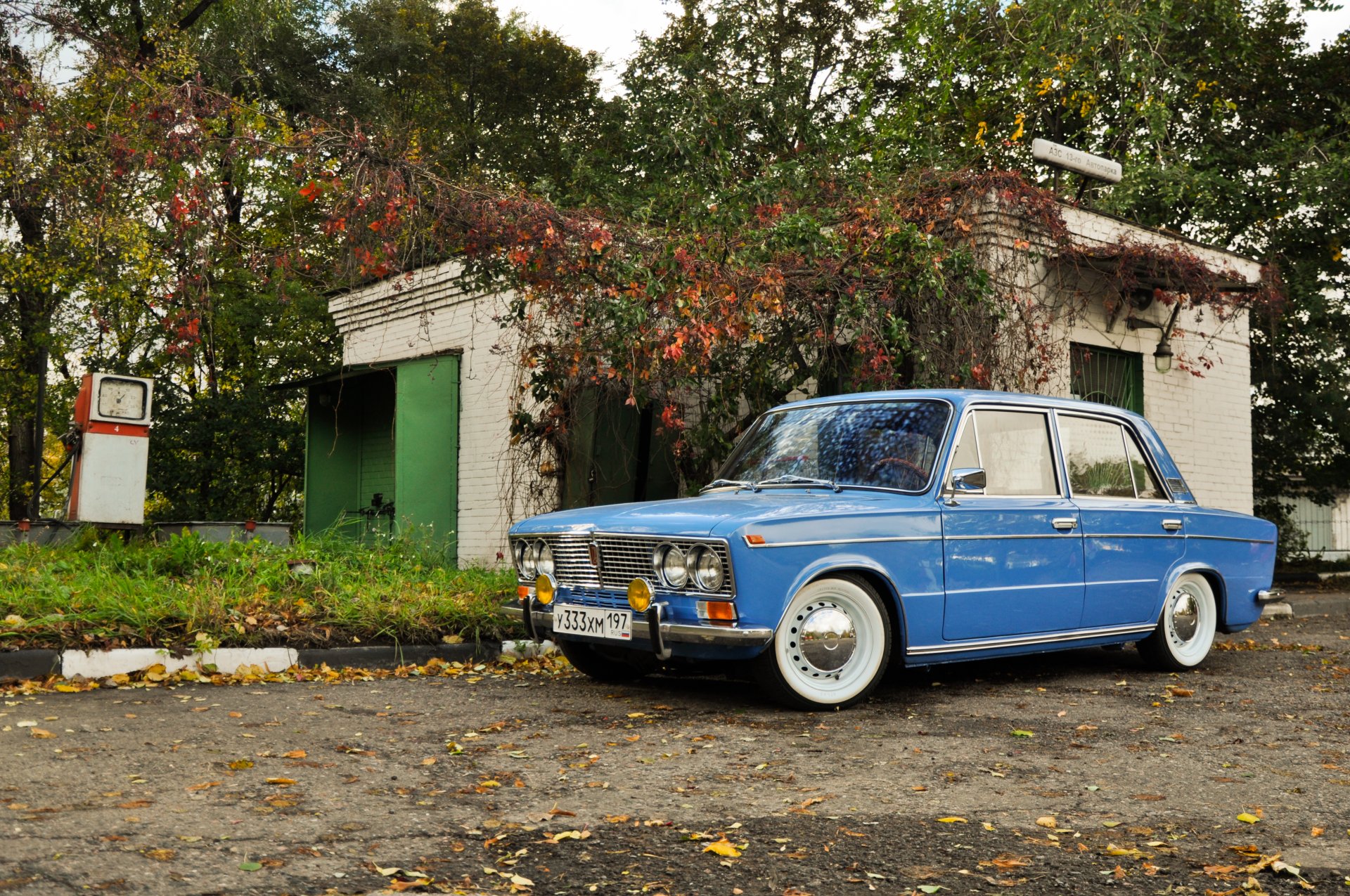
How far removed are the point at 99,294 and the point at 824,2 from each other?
56.0 feet

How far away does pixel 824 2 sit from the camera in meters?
26.3

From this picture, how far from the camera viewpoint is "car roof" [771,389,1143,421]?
6707 mm

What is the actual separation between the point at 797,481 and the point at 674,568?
3.85ft

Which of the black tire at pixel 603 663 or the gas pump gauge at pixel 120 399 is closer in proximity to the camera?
the black tire at pixel 603 663

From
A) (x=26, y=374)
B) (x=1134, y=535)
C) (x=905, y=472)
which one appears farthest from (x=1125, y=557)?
(x=26, y=374)

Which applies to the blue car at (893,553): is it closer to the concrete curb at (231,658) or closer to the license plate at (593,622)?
the license plate at (593,622)

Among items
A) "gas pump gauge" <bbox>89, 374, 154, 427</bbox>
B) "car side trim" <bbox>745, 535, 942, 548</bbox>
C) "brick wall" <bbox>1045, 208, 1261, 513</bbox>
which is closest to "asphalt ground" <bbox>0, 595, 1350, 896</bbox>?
"car side trim" <bbox>745, 535, 942, 548</bbox>

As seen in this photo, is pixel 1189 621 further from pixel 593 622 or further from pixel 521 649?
pixel 521 649

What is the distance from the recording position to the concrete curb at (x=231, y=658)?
21.8ft

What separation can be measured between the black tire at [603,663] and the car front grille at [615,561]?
61 centimetres

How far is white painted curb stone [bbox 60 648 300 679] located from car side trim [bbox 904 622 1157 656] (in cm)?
382

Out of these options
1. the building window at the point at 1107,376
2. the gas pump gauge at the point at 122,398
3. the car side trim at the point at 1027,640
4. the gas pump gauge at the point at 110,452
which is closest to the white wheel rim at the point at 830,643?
the car side trim at the point at 1027,640

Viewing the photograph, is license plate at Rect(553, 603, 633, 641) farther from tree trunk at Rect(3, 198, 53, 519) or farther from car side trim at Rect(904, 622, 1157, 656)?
tree trunk at Rect(3, 198, 53, 519)

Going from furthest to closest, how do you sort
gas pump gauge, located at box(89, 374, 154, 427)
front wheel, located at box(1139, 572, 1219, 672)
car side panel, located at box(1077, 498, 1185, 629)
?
gas pump gauge, located at box(89, 374, 154, 427) → front wheel, located at box(1139, 572, 1219, 672) → car side panel, located at box(1077, 498, 1185, 629)
